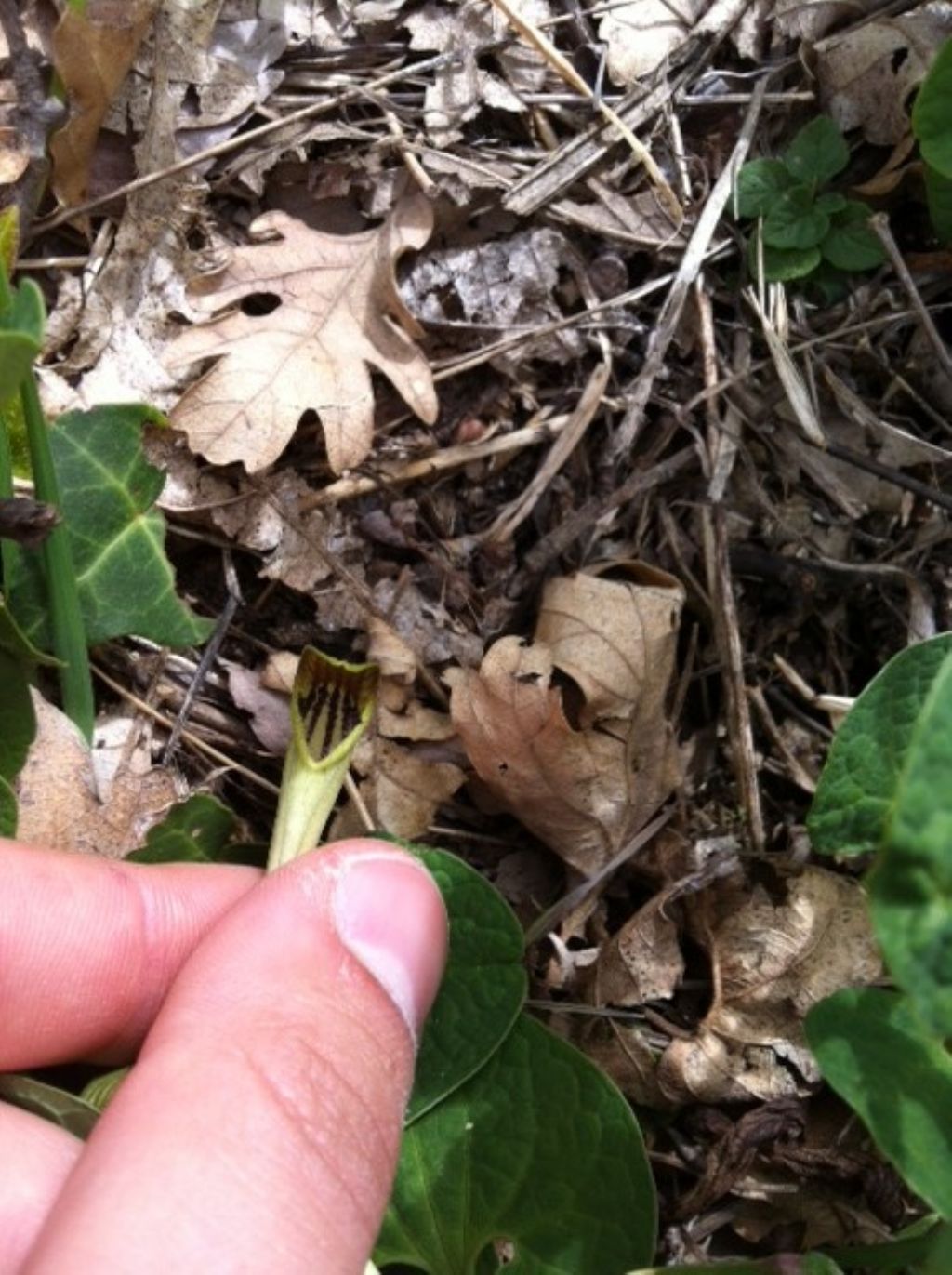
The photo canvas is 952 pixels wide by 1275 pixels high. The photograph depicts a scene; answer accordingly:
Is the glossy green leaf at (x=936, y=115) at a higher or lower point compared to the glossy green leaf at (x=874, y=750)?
higher

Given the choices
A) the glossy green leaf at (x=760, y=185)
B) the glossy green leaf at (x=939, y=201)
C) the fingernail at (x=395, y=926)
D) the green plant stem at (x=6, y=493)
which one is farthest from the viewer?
the glossy green leaf at (x=760, y=185)

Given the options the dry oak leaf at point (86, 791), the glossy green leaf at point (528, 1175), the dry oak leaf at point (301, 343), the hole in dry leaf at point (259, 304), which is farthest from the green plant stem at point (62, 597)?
the glossy green leaf at point (528, 1175)

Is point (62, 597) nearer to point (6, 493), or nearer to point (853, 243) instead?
point (6, 493)

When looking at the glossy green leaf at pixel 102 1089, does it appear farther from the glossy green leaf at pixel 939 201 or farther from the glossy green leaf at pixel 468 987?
the glossy green leaf at pixel 939 201

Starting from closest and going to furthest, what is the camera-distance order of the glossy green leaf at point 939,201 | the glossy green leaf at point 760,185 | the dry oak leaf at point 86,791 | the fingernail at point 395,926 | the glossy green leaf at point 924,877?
the glossy green leaf at point 924,877 < the fingernail at point 395,926 < the dry oak leaf at point 86,791 < the glossy green leaf at point 939,201 < the glossy green leaf at point 760,185

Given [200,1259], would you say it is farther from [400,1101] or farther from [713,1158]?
[713,1158]

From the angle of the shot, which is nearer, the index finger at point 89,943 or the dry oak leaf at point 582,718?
the index finger at point 89,943

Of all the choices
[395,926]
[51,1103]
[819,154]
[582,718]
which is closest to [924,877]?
[395,926]
